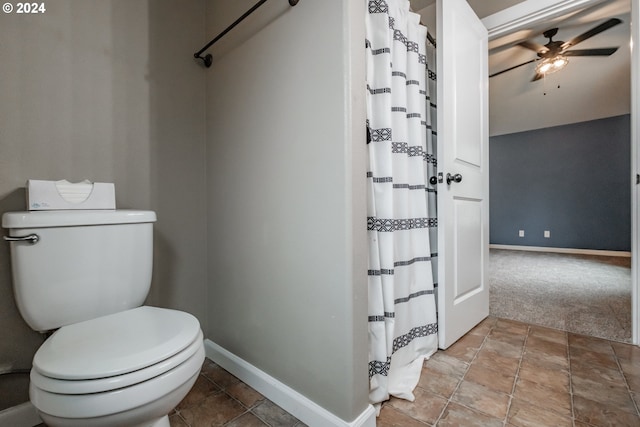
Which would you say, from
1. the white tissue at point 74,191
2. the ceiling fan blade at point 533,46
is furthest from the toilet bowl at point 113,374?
the ceiling fan blade at point 533,46

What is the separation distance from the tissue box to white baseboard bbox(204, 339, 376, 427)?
0.90 meters

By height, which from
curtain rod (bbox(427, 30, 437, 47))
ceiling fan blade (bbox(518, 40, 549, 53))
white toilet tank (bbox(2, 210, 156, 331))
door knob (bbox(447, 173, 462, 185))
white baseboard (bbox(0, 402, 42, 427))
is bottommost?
white baseboard (bbox(0, 402, 42, 427))

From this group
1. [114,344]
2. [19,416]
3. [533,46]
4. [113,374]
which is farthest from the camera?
[533,46]

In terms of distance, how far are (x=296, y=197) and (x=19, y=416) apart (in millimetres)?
1294

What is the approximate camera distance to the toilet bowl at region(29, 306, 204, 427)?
61 cm

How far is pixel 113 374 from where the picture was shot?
2.03ft

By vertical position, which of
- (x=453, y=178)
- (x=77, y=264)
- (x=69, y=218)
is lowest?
(x=77, y=264)

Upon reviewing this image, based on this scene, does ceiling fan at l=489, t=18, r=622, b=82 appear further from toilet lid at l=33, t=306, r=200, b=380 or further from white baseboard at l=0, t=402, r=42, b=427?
white baseboard at l=0, t=402, r=42, b=427

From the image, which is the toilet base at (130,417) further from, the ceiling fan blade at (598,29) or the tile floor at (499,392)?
the ceiling fan blade at (598,29)

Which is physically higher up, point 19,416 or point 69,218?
point 69,218

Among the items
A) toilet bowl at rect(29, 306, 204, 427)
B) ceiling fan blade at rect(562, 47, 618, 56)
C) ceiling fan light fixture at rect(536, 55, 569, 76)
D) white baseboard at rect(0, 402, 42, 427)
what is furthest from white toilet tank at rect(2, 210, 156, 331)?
ceiling fan blade at rect(562, 47, 618, 56)

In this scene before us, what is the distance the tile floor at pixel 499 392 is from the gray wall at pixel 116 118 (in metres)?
0.55

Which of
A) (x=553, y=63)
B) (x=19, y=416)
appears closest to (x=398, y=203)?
(x=19, y=416)

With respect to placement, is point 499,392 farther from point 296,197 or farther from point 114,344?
point 114,344
